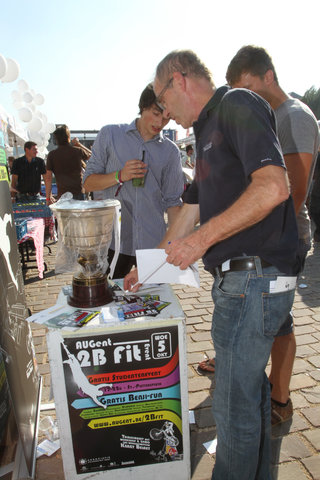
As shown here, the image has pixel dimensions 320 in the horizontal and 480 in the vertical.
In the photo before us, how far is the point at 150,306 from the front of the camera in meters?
1.64

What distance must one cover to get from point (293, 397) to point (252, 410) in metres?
1.20

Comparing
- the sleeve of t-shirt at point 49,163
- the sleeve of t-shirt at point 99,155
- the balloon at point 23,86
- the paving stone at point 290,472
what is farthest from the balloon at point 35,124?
the paving stone at point 290,472

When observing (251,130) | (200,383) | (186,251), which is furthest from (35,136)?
(251,130)

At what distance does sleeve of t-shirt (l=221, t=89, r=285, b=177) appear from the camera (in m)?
1.15

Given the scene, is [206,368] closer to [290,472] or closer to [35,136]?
[290,472]

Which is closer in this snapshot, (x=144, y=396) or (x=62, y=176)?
(x=144, y=396)

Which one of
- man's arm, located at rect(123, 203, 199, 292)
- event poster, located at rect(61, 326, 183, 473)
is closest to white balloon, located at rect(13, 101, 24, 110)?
man's arm, located at rect(123, 203, 199, 292)

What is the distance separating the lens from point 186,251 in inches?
53.1

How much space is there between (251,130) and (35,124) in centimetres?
1268

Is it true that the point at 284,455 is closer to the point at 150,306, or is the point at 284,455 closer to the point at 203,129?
the point at 150,306

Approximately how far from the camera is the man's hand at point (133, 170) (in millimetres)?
2252

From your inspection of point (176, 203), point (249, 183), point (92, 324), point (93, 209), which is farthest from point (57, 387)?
point (176, 203)

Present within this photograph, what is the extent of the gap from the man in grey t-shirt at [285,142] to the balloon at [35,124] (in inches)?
456

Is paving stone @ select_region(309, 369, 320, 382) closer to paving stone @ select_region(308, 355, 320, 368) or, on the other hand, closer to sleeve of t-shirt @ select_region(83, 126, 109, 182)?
paving stone @ select_region(308, 355, 320, 368)
